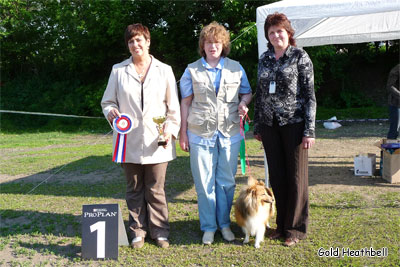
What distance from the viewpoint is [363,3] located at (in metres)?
3.23

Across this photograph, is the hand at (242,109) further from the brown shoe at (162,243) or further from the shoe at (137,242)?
the shoe at (137,242)

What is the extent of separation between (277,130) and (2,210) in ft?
11.0

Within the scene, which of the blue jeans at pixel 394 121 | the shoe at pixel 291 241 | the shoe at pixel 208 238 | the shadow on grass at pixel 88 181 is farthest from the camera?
the blue jeans at pixel 394 121

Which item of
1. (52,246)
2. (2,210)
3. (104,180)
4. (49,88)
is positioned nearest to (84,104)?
(49,88)

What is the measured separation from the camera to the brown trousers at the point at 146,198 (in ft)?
9.73

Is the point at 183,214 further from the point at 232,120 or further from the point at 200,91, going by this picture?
the point at 200,91

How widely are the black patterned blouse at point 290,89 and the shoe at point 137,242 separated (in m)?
1.44

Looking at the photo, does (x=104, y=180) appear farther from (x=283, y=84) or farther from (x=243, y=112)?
(x=283, y=84)

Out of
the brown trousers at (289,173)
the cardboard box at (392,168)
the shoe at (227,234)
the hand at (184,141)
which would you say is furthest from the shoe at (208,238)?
the cardboard box at (392,168)

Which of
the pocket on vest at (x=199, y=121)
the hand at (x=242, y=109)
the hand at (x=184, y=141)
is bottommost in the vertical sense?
the hand at (x=184, y=141)

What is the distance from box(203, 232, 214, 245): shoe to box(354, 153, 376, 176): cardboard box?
2.79 meters

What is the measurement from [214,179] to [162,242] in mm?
690

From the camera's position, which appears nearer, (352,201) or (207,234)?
(207,234)

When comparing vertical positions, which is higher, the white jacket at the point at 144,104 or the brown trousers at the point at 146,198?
the white jacket at the point at 144,104
